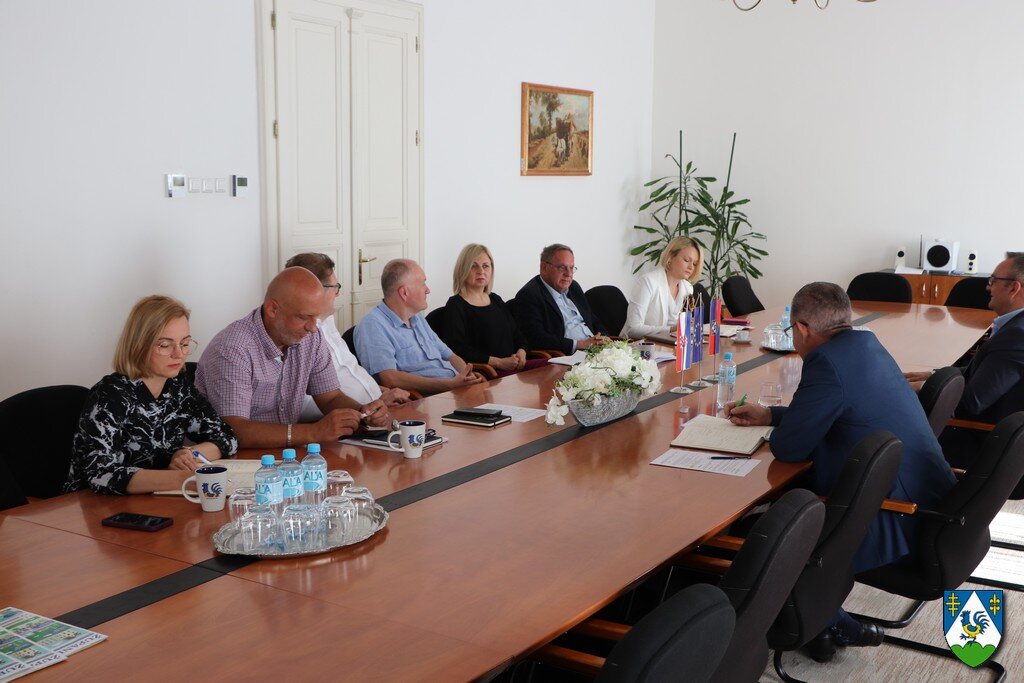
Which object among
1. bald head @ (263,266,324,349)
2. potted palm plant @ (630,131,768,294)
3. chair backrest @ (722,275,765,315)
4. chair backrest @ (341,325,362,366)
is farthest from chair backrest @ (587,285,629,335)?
bald head @ (263,266,324,349)

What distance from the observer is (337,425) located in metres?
3.41

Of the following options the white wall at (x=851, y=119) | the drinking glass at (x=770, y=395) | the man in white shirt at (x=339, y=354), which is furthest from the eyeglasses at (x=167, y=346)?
the white wall at (x=851, y=119)

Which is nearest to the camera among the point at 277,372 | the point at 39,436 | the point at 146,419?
the point at 146,419

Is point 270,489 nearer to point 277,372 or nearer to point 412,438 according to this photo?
point 412,438

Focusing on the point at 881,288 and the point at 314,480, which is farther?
the point at 881,288

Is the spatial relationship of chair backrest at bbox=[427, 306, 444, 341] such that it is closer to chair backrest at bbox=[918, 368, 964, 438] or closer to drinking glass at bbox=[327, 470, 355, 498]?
chair backrest at bbox=[918, 368, 964, 438]

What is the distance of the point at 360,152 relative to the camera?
22.3 feet

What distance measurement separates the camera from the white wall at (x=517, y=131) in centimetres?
753

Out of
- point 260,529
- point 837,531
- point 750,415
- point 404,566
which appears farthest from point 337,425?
point 837,531

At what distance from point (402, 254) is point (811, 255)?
430 cm

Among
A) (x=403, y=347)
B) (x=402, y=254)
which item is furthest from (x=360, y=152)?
(x=403, y=347)

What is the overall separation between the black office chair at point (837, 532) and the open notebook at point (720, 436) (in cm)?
67

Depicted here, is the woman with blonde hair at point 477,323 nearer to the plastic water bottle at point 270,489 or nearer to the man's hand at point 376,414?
the man's hand at point 376,414

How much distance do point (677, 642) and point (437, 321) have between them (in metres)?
4.47
